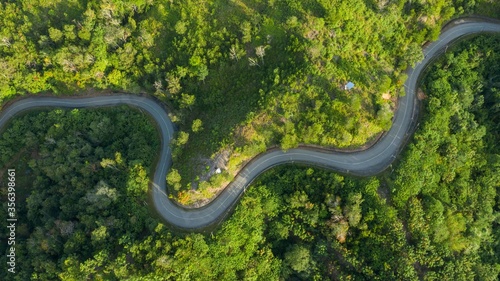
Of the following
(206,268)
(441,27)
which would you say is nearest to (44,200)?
(206,268)

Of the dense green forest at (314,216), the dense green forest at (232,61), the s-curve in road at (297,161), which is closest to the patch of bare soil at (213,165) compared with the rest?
the dense green forest at (232,61)

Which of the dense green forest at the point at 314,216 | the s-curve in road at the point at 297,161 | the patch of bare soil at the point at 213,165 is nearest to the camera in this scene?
the dense green forest at the point at 314,216

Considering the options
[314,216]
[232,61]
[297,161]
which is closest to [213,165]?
[297,161]

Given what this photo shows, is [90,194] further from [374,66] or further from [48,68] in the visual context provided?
[374,66]

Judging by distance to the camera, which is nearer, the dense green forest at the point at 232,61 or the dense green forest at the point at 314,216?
the dense green forest at the point at 314,216

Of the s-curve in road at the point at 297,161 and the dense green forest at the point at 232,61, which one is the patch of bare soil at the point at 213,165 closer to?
the dense green forest at the point at 232,61

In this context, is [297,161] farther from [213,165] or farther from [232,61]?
[232,61]

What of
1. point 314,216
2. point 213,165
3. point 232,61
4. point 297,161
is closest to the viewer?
point 314,216
